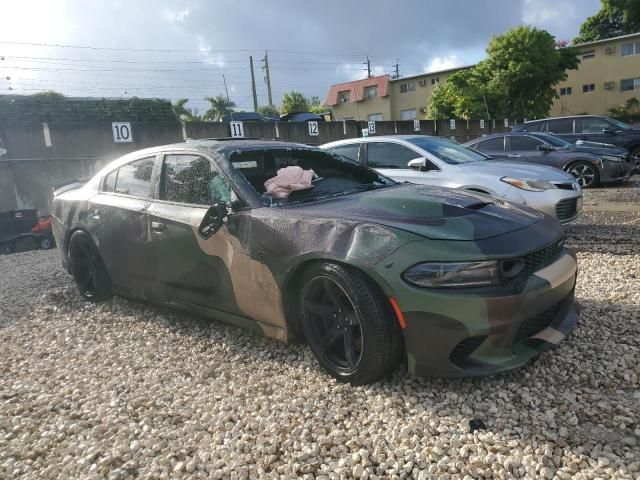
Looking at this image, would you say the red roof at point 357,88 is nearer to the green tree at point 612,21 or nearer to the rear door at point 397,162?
the green tree at point 612,21

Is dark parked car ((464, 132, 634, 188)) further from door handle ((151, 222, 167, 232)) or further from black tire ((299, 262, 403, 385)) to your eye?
black tire ((299, 262, 403, 385))

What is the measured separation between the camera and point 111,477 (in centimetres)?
217

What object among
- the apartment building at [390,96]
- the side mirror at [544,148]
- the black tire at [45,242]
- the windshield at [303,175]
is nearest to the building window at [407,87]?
the apartment building at [390,96]

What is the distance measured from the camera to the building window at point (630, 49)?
35.4 m

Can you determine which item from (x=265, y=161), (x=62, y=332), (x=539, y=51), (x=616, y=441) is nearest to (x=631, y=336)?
(x=616, y=441)

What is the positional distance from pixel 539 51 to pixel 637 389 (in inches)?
1369

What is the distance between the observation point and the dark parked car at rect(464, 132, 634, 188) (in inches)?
392

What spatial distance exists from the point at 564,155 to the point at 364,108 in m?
40.8

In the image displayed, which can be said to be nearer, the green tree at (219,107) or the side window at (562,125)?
the side window at (562,125)

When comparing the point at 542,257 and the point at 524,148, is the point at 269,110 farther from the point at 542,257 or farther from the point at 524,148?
the point at 542,257

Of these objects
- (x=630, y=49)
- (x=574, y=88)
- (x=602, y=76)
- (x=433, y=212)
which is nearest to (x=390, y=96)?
(x=574, y=88)

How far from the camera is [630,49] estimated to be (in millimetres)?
35719

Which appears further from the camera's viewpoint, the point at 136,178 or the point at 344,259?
the point at 136,178

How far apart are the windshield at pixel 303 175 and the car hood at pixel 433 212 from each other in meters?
0.22
